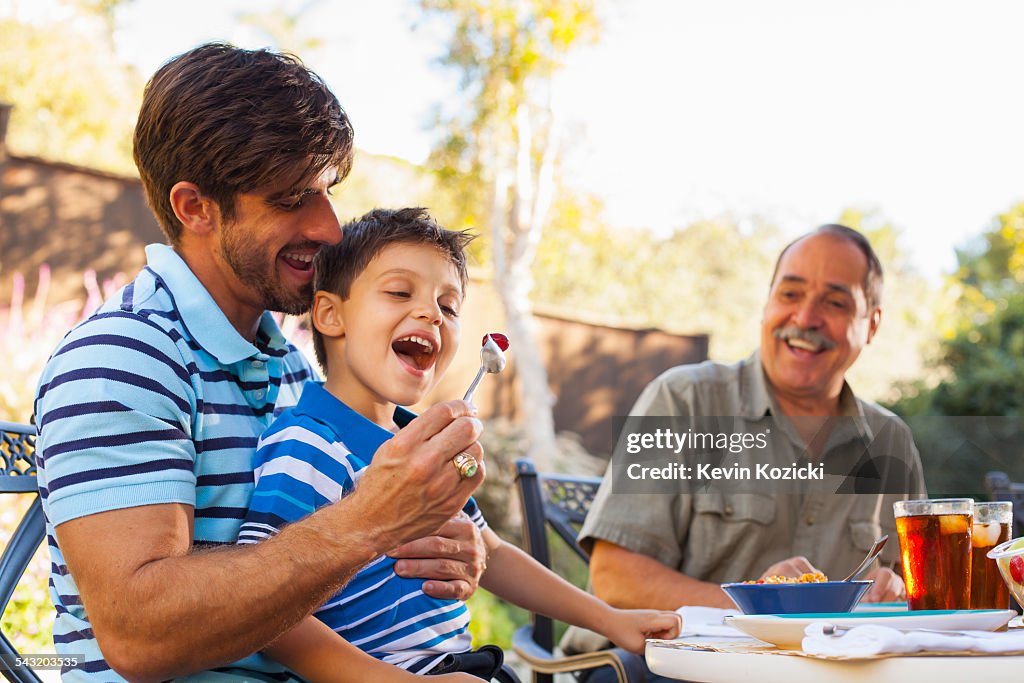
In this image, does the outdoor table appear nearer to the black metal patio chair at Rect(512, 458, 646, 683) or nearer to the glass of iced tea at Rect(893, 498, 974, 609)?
the glass of iced tea at Rect(893, 498, 974, 609)

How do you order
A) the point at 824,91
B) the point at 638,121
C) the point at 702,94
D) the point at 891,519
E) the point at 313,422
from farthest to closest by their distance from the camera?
1. the point at 824,91
2. the point at 702,94
3. the point at 638,121
4. the point at 891,519
5. the point at 313,422

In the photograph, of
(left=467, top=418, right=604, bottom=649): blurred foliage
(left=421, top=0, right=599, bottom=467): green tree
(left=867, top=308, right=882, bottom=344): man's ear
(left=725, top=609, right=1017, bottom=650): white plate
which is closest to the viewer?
(left=725, top=609, right=1017, bottom=650): white plate

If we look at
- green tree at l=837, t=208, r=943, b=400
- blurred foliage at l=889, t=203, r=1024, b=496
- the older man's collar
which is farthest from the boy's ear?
green tree at l=837, t=208, r=943, b=400

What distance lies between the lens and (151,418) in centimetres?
148

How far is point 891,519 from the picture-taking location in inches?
114

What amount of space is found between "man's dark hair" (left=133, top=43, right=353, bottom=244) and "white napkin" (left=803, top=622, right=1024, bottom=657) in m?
1.18

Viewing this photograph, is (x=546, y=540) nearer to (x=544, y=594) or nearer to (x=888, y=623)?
(x=544, y=594)

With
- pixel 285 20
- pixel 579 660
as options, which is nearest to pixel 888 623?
pixel 579 660

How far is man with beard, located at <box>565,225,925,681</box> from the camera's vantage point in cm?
261

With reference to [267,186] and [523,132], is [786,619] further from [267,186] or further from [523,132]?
[523,132]

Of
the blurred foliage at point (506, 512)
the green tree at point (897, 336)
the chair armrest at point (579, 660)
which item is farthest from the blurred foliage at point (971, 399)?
the chair armrest at point (579, 660)

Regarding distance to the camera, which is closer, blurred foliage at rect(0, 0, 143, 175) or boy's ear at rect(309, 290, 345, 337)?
boy's ear at rect(309, 290, 345, 337)

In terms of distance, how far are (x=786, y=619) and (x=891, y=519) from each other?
1706 millimetres

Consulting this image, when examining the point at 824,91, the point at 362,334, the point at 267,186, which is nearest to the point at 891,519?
the point at 362,334
